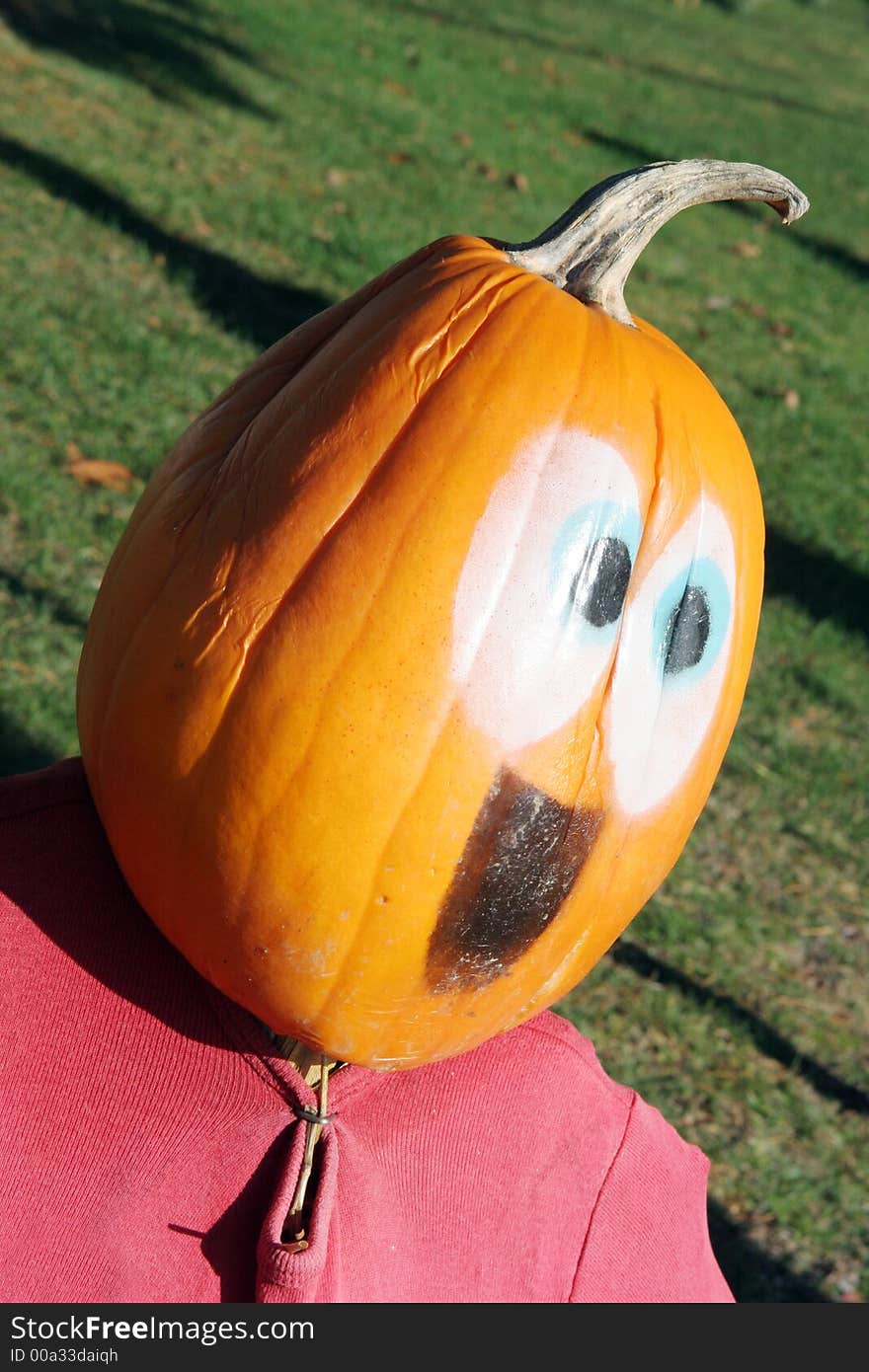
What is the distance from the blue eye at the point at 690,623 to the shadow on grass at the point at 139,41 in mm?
7600

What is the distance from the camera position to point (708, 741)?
64.0 inches

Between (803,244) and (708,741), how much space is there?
31.4 ft

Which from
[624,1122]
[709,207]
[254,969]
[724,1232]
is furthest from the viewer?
[709,207]

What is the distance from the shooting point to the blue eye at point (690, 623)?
1.53 metres

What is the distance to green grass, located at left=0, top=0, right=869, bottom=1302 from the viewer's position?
357cm

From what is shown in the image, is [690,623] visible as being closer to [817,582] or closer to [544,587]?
[544,587]

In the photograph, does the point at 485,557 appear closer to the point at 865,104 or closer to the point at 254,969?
the point at 254,969

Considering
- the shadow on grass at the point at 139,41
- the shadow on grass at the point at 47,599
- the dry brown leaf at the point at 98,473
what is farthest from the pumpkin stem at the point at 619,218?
the shadow on grass at the point at 139,41

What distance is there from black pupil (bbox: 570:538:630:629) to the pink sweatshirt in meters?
0.65

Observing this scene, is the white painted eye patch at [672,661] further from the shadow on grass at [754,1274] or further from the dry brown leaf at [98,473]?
the dry brown leaf at [98,473]

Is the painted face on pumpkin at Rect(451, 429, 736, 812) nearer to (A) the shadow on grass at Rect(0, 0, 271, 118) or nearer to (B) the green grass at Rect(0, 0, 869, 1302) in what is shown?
(B) the green grass at Rect(0, 0, 869, 1302)

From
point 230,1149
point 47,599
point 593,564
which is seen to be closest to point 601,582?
point 593,564

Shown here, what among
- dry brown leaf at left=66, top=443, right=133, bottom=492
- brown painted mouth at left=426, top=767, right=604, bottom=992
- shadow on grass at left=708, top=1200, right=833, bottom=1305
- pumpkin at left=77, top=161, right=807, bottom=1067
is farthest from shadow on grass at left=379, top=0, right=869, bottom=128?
brown painted mouth at left=426, top=767, right=604, bottom=992

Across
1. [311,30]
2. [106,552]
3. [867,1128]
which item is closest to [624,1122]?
[867,1128]
